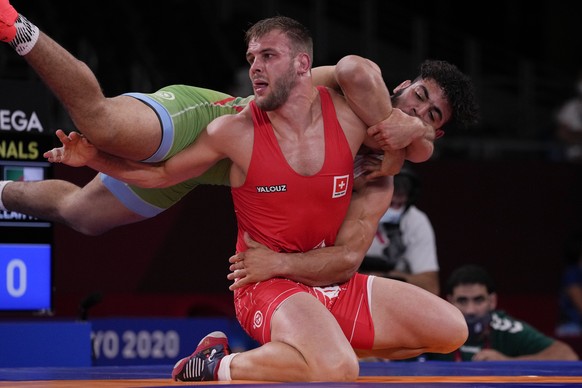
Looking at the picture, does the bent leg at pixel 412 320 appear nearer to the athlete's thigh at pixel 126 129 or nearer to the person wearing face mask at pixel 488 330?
the athlete's thigh at pixel 126 129

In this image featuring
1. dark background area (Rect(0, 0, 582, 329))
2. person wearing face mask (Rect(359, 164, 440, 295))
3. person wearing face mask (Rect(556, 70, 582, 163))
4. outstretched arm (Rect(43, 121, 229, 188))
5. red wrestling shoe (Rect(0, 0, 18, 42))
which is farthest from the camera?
person wearing face mask (Rect(556, 70, 582, 163))

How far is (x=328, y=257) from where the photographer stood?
4281mm

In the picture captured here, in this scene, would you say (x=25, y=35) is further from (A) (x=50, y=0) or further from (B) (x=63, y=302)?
(A) (x=50, y=0)

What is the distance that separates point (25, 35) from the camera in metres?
3.70

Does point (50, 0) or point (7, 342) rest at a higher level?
point (50, 0)

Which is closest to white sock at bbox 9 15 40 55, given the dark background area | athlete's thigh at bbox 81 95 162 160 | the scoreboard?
athlete's thigh at bbox 81 95 162 160

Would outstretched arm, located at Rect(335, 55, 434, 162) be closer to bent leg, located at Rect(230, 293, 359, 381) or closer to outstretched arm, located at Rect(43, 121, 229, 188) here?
outstretched arm, located at Rect(43, 121, 229, 188)

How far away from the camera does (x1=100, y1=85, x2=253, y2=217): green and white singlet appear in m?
4.12

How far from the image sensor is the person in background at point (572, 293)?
7.67 metres

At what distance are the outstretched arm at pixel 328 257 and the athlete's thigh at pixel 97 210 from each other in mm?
535

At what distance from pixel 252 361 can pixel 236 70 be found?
5483 mm

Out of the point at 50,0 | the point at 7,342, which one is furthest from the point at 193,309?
the point at 50,0

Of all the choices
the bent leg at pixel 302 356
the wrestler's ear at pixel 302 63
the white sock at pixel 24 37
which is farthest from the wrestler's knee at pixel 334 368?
the white sock at pixel 24 37

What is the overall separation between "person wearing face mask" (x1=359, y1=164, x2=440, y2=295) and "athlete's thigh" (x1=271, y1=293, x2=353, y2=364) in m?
2.14
